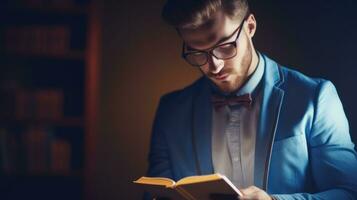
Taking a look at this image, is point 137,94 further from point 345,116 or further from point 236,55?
point 345,116

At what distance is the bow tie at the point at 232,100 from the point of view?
231 cm

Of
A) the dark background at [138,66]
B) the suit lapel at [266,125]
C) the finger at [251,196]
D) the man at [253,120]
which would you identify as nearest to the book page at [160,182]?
the finger at [251,196]

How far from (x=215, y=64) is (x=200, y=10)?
23 centimetres

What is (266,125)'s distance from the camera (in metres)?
2.29

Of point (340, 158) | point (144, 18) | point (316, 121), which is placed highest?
point (144, 18)

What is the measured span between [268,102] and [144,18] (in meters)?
0.97

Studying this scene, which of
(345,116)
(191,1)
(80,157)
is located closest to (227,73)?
(191,1)

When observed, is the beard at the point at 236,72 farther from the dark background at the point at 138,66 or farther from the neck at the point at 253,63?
the dark background at the point at 138,66

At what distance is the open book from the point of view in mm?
1810

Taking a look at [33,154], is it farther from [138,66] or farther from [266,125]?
[266,125]

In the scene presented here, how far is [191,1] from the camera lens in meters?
2.23

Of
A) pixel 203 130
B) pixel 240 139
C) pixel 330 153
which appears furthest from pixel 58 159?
pixel 330 153

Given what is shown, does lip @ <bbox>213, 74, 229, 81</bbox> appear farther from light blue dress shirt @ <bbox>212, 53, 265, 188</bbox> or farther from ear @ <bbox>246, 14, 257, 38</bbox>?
ear @ <bbox>246, 14, 257, 38</bbox>

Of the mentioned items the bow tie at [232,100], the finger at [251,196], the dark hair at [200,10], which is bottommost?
the finger at [251,196]
